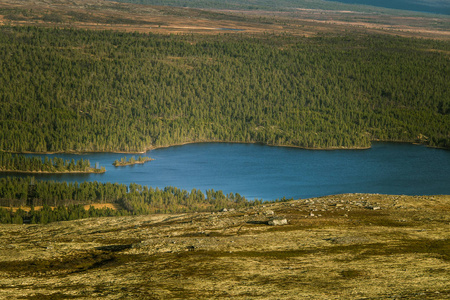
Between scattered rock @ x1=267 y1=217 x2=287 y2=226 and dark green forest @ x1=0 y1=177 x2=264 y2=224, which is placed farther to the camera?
dark green forest @ x1=0 y1=177 x2=264 y2=224

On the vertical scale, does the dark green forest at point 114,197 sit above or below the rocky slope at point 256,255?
below

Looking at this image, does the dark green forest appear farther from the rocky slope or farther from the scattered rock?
the scattered rock

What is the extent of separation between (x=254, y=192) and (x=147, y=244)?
100861 millimetres

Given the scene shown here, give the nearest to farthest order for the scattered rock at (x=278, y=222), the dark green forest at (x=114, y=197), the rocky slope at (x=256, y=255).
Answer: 1. the rocky slope at (x=256, y=255)
2. the scattered rock at (x=278, y=222)
3. the dark green forest at (x=114, y=197)

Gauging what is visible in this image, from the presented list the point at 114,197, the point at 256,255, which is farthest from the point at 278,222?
the point at 114,197

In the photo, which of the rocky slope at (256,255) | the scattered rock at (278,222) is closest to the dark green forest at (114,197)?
the rocky slope at (256,255)

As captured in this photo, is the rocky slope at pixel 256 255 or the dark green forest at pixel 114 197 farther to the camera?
the dark green forest at pixel 114 197

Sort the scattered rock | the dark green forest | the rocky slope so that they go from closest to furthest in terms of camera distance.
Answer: the rocky slope → the scattered rock → the dark green forest

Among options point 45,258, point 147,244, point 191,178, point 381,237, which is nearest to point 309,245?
point 381,237

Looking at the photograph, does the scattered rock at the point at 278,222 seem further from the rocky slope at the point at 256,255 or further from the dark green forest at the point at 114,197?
the dark green forest at the point at 114,197

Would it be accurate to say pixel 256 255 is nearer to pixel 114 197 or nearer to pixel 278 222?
pixel 278 222

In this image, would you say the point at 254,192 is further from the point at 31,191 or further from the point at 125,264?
the point at 125,264

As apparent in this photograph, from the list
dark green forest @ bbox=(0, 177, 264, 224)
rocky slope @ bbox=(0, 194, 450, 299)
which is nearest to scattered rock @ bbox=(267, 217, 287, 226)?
rocky slope @ bbox=(0, 194, 450, 299)

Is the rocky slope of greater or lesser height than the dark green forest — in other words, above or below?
above
